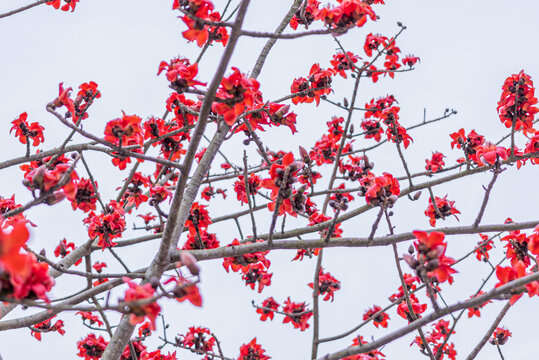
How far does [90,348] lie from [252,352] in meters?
1.49

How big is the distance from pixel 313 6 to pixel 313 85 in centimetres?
102

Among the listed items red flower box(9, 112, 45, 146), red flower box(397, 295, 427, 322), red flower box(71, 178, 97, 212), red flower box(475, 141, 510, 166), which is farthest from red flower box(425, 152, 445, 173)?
red flower box(9, 112, 45, 146)

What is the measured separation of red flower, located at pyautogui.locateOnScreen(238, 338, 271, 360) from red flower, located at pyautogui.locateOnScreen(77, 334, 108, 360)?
4.20 ft

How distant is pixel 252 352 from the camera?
422cm

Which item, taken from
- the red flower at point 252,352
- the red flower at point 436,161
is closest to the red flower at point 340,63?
the red flower at point 436,161

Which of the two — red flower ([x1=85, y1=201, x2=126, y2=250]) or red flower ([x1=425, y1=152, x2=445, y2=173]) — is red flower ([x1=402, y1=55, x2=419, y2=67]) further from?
red flower ([x1=85, y1=201, x2=126, y2=250])

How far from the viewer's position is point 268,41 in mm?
3502

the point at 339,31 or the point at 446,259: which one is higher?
A: the point at 339,31

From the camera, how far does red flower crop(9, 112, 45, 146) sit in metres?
3.76

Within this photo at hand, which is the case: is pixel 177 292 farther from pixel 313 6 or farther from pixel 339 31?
pixel 313 6

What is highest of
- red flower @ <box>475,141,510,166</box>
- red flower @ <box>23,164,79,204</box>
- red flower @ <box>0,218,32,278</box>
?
red flower @ <box>475,141,510,166</box>

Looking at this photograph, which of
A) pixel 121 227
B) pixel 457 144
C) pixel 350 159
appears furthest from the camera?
pixel 350 159

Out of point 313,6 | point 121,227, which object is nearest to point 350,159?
point 313,6

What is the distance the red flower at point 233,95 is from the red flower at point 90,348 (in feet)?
9.79
